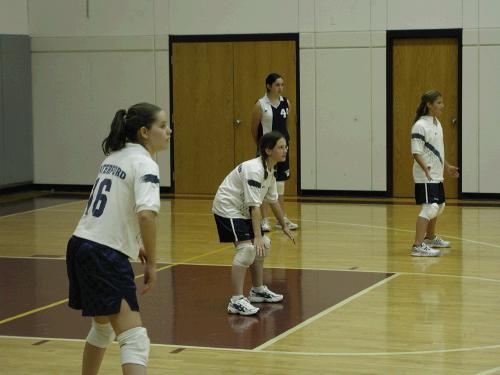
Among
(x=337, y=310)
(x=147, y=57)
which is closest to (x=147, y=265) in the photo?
(x=337, y=310)

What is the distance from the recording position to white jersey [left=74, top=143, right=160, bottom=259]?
486 centimetres

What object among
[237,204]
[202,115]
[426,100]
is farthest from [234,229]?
[202,115]

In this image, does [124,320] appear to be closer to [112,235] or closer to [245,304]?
[112,235]

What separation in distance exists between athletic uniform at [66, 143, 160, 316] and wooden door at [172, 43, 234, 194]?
11674 millimetres

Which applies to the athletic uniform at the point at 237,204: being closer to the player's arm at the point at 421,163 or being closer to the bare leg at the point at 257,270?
the bare leg at the point at 257,270

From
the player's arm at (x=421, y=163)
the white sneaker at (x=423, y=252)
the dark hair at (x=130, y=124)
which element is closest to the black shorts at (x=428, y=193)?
the player's arm at (x=421, y=163)

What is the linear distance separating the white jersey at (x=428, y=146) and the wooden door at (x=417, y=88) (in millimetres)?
5246

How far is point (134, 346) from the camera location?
189 inches

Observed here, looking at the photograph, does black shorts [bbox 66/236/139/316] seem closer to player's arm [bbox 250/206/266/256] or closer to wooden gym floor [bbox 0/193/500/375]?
wooden gym floor [bbox 0/193/500/375]

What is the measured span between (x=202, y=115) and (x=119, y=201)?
1195cm

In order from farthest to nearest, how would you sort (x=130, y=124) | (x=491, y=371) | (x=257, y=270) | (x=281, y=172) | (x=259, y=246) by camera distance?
(x=281, y=172), (x=257, y=270), (x=259, y=246), (x=491, y=371), (x=130, y=124)

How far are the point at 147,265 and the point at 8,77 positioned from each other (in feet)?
42.7

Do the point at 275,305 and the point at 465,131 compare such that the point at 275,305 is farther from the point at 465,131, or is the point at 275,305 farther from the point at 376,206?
the point at 465,131

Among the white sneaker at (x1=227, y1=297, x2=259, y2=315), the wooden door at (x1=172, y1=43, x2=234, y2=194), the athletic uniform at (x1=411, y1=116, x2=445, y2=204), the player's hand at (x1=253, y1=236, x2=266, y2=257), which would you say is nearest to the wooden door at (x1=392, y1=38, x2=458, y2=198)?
the wooden door at (x1=172, y1=43, x2=234, y2=194)
